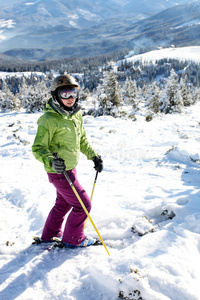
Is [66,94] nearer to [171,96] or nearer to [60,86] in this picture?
[60,86]

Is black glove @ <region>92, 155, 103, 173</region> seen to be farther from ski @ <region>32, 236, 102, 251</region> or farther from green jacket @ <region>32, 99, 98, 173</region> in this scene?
ski @ <region>32, 236, 102, 251</region>

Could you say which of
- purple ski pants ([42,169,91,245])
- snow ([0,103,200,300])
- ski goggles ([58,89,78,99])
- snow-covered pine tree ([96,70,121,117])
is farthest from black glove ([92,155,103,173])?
snow-covered pine tree ([96,70,121,117])

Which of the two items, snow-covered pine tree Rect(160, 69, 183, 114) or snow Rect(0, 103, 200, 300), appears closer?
snow Rect(0, 103, 200, 300)

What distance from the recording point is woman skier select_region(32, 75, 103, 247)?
2.79 m

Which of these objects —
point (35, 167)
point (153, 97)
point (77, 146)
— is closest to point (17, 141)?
point (35, 167)

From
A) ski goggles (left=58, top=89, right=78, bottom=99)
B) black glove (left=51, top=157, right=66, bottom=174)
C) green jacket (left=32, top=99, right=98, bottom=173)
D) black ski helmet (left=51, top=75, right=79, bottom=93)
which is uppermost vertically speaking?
black ski helmet (left=51, top=75, right=79, bottom=93)

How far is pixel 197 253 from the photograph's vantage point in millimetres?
2648

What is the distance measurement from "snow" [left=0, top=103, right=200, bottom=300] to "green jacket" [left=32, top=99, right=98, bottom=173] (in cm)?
147

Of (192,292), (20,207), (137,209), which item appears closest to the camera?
(192,292)

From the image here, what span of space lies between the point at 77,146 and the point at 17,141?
7694mm

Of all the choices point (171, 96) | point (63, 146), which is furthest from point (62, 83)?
point (171, 96)

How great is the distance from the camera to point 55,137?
117 inches

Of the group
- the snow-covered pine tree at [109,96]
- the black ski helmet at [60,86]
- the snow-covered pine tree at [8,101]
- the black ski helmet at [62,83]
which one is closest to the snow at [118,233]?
the black ski helmet at [60,86]

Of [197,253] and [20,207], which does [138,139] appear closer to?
[20,207]
